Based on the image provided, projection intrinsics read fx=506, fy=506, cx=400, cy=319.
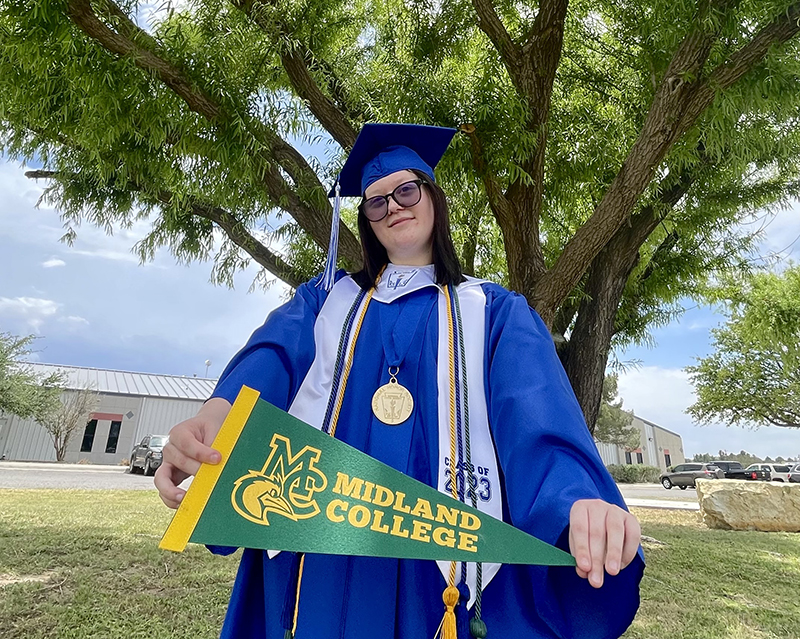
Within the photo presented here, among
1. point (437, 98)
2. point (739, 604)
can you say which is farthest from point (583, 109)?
point (739, 604)

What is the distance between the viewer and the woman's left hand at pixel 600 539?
74 centimetres

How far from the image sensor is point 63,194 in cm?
507

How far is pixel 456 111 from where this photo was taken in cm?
328

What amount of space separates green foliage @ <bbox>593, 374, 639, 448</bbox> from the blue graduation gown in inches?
1079

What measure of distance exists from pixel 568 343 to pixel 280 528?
4671mm

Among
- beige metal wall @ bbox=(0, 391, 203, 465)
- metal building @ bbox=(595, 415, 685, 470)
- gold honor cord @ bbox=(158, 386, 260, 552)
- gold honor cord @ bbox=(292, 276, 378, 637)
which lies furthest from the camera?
metal building @ bbox=(595, 415, 685, 470)

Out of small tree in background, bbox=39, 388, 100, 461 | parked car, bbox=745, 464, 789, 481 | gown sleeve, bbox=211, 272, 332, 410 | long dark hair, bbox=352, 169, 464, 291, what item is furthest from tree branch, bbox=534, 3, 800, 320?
small tree in background, bbox=39, 388, 100, 461

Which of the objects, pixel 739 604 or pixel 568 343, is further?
pixel 568 343

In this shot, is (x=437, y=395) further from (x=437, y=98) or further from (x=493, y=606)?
(x=437, y=98)

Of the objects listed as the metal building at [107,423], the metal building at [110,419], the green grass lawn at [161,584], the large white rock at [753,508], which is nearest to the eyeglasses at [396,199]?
the green grass lawn at [161,584]

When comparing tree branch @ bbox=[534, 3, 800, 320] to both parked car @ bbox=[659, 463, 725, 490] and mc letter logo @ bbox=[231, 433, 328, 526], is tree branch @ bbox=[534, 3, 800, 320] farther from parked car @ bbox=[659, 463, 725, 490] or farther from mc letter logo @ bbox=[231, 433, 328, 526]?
parked car @ bbox=[659, 463, 725, 490]

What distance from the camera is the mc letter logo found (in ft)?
2.50

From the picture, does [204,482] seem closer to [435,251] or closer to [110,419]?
[435,251]

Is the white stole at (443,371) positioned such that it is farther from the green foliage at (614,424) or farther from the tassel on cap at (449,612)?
the green foliage at (614,424)
